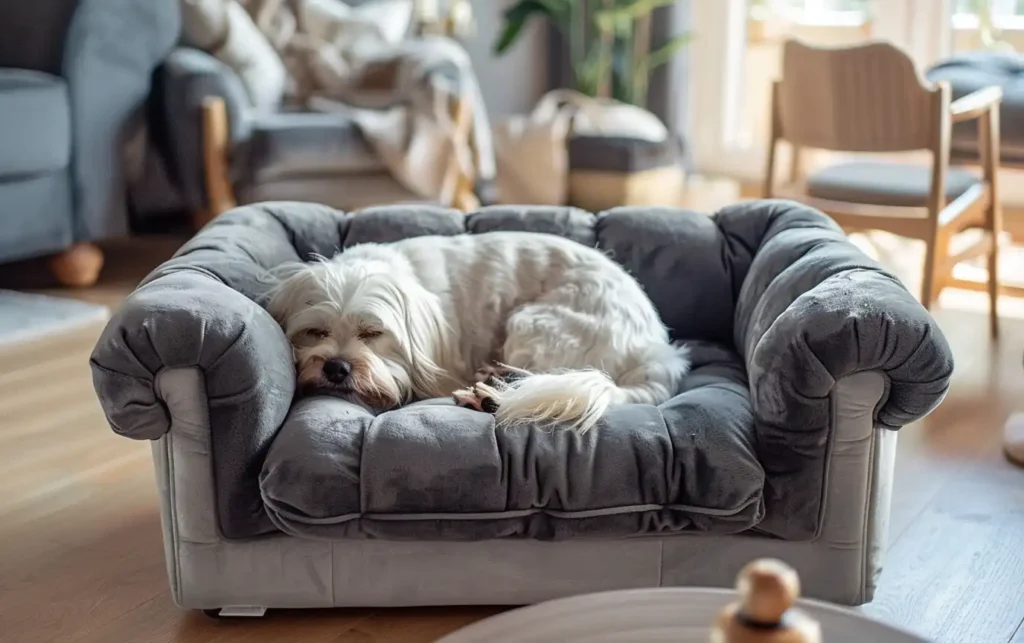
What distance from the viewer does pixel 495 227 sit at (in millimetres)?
2594

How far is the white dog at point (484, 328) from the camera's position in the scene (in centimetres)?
203

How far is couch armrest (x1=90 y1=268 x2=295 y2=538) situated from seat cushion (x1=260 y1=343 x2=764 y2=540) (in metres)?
0.05

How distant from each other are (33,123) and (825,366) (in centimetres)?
276

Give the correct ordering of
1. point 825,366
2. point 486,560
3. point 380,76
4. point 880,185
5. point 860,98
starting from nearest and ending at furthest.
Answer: point 825,366
point 486,560
point 860,98
point 880,185
point 380,76

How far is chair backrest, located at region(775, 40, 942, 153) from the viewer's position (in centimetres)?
305

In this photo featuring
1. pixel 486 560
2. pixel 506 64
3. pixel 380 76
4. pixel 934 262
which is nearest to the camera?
pixel 486 560

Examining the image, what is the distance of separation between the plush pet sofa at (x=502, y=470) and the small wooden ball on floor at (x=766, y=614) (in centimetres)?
97

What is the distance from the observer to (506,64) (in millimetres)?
5730

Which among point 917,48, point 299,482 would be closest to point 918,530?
point 299,482

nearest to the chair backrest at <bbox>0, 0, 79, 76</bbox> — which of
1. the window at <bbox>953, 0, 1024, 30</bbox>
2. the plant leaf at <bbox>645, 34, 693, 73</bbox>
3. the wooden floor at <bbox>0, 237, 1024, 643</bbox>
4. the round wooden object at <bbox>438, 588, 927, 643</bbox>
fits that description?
the wooden floor at <bbox>0, 237, 1024, 643</bbox>

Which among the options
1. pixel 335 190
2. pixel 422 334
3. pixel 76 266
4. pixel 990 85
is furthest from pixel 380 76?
pixel 422 334

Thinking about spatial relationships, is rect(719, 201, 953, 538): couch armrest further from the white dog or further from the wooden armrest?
the wooden armrest

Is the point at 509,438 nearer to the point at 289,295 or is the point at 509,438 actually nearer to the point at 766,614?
the point at 289,295

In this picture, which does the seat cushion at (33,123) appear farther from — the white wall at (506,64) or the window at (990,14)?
the window at (990,14)
